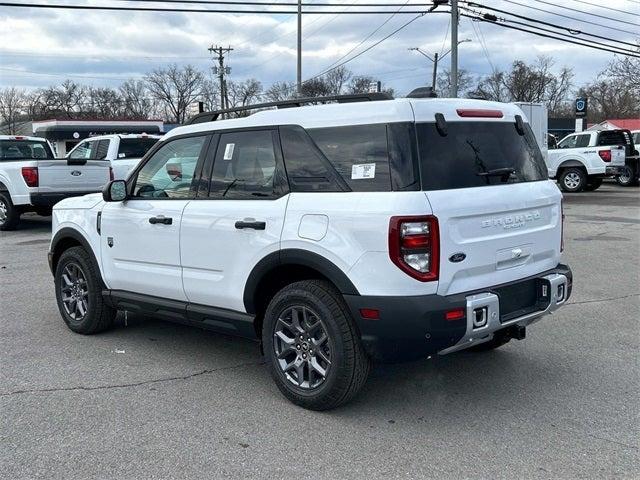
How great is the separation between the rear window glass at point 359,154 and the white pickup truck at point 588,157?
19.9m

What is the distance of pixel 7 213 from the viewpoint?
13039mm

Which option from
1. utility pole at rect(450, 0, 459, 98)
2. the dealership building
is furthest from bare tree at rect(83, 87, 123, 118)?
utility pole at rect(450, 0, 459, 98)

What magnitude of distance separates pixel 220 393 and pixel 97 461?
1.09m

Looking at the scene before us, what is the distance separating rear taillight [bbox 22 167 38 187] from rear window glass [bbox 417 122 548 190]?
35.3ft

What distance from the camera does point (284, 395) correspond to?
417 centimetres

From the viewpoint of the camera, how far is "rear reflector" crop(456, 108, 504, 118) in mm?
3928

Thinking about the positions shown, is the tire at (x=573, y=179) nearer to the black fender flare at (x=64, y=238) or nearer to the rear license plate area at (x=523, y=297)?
the rear license plate area at (x=523, y=297)

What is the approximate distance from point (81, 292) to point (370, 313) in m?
3.30

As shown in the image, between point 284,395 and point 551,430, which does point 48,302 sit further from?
point 551,430

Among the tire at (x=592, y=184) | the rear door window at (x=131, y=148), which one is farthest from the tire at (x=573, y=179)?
the rear door window at (x=131, y=148)

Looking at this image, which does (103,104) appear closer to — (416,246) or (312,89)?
(312,89)

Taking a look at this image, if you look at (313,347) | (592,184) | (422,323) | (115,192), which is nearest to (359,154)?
(422,323)

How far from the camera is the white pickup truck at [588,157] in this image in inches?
850

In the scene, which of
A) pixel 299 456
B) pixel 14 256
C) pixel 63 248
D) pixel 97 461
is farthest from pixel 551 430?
pixel 14 256
